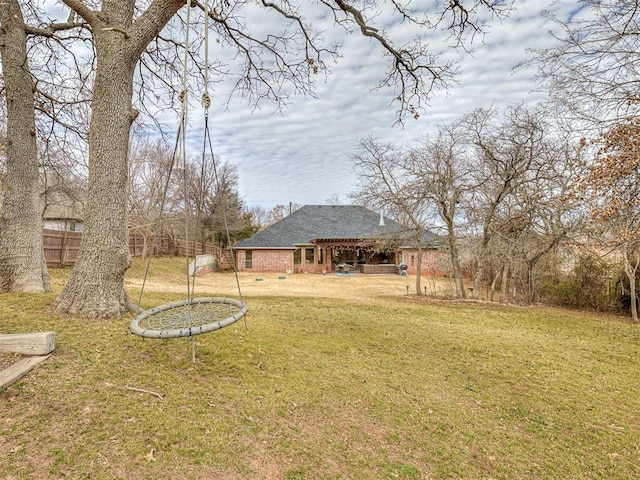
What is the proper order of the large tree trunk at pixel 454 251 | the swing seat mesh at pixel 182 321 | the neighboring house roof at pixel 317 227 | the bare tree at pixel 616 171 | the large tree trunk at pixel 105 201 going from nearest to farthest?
the swing seat mesh at pixel 182 321 < the large tree trunk at pixel 105 201 < the bare tree at pixel 616 171 < the large tree trunk at pixel 454 251 < the neighboring house roof at pixel 317 227

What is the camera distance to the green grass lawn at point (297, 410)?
7.45 feet

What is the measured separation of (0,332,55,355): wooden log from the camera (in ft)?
9.93

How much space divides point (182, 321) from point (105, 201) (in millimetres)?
1912

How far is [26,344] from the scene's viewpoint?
304 cm

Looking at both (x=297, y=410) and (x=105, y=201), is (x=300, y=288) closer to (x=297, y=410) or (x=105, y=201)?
(x=105, y=201)

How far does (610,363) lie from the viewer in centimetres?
583

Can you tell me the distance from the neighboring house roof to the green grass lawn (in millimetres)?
18546

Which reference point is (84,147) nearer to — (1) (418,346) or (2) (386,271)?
(1) (418,346)

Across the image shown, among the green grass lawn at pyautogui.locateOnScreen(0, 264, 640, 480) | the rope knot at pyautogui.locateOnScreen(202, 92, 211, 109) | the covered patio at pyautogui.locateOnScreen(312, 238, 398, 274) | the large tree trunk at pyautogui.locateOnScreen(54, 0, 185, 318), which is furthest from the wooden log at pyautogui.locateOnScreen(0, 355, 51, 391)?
the covered patio at pyautogui.locateOnScreen(312, 238, 398, 274)

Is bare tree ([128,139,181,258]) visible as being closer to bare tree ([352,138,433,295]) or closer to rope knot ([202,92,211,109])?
bare tree ([352,138,433,295])

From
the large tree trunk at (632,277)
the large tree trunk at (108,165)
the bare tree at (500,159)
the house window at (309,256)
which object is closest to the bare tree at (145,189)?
the house window at (309,256)

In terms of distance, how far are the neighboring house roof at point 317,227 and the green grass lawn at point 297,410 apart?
18.5 metres

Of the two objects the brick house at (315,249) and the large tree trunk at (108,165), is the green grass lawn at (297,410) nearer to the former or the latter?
the large tree trunk at (108,165)

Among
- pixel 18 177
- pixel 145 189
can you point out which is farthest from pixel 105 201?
pixel 145 189
